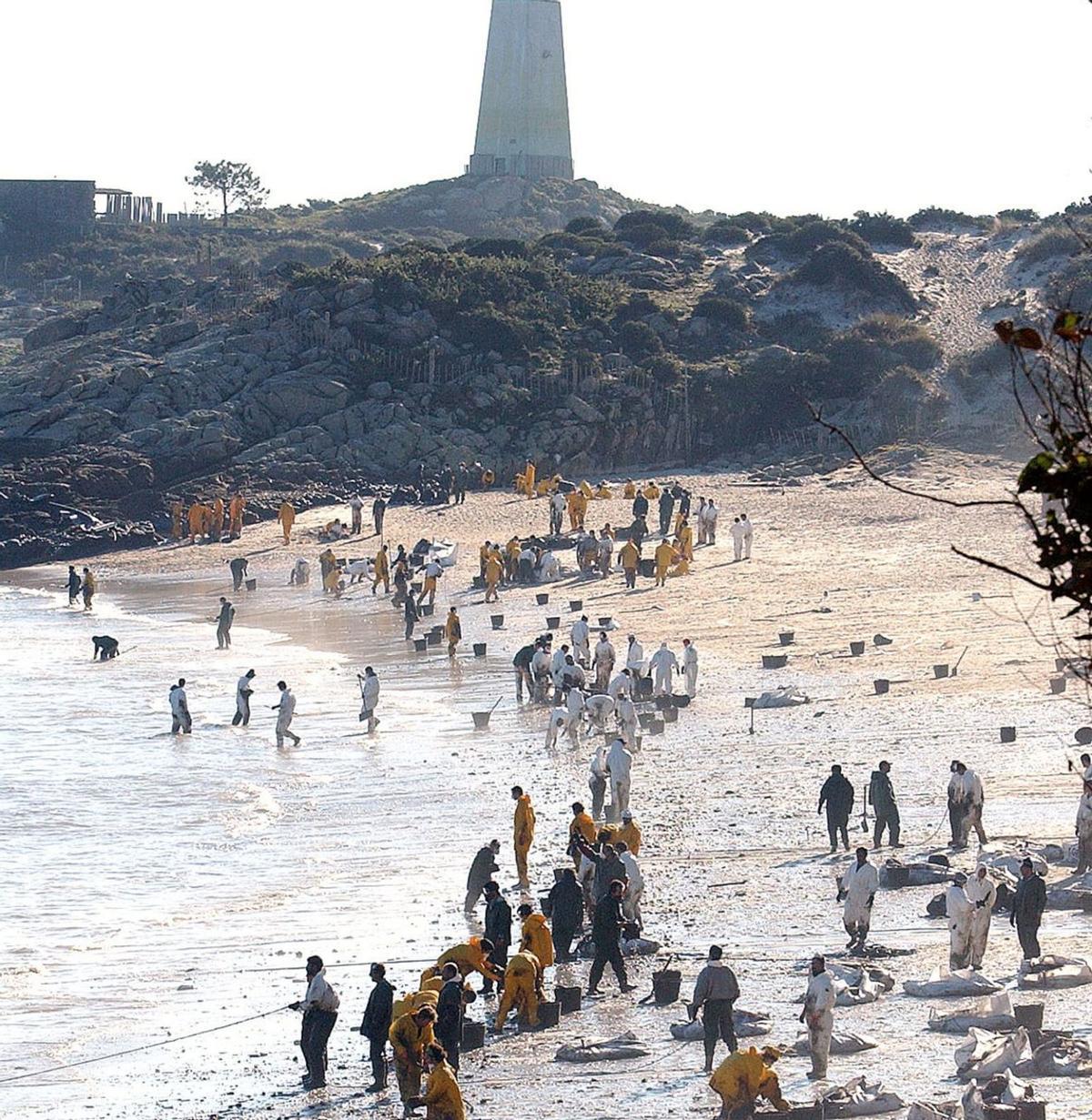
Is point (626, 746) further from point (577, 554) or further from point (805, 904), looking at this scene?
point (577, 554)

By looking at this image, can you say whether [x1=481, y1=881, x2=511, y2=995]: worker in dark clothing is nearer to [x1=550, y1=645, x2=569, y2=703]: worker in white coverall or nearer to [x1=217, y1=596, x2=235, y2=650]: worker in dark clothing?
[x1=550, y1=645, x2=569, y2=703]: worker in white coverall

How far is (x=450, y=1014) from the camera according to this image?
40.6 feet

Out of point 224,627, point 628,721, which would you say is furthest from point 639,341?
point 628,721

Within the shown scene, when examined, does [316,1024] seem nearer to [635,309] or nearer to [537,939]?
[537,939]

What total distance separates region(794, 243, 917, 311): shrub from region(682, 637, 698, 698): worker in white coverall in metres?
42.7

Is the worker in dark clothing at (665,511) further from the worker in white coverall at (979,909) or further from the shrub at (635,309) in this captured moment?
the worker in white coverall at (979,909)

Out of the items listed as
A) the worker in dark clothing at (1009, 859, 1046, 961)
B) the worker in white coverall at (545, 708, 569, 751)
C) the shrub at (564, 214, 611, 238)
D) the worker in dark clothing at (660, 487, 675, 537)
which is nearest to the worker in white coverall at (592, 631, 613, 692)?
the worker in white coverall at (545, 708, 569, 751)

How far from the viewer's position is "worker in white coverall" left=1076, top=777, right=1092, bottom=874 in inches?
601

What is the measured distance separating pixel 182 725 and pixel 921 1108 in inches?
713

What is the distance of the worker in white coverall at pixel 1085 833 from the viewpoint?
15273 mm

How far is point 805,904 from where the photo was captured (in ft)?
52.0

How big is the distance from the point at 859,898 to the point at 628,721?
350 inches

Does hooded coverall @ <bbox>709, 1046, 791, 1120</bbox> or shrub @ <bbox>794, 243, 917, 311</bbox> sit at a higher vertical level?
shrub @ <bbox>794, 243, 917, 311</bbox>

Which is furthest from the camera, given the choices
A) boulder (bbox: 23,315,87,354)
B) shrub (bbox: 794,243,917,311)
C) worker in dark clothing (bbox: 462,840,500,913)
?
boulder (bbox: 23,315,87,354)
